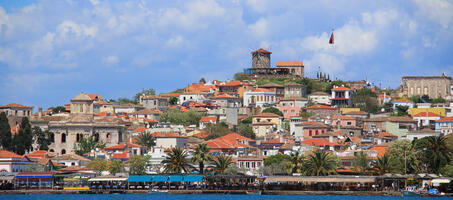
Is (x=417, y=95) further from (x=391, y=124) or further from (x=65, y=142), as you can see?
(x=65, y=142)

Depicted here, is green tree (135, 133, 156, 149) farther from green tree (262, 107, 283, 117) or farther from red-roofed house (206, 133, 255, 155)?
green tree (262, 107, 283, 117)

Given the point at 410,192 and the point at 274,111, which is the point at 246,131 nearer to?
the point at 274,111

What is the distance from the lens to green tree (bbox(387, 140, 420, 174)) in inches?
3688

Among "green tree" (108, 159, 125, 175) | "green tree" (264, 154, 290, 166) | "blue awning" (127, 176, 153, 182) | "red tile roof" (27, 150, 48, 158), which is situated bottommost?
"blue awning" (127, 176, 153, 182)

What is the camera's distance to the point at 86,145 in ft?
409

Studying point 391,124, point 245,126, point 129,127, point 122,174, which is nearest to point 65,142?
point 129,127

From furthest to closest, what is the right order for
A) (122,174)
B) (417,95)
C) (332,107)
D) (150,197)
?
(417,95) → (332,107) → (122,174) → (150,197)

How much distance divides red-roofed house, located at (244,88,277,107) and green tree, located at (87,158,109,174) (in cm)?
5732

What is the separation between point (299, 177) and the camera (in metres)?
88.0

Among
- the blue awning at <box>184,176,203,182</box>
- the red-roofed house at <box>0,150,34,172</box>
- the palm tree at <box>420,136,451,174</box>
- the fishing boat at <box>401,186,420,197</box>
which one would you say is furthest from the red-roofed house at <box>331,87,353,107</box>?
the fishing boat at <box>401,186,420,197</box>

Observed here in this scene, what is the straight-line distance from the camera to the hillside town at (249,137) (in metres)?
91.9

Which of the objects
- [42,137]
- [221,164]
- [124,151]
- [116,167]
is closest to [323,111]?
[124,151]

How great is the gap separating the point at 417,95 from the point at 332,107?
2050 cm

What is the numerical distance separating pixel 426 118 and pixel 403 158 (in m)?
47.7
